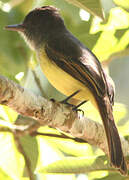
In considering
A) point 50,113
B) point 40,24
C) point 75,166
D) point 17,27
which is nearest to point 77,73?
point 50,113

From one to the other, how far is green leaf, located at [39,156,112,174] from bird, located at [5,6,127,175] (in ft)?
0.35

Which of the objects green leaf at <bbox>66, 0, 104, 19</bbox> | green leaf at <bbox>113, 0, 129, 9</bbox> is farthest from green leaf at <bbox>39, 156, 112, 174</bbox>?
green leaf at <bbox>113, 0, 129, 9</bbox>

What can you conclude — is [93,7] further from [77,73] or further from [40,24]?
[40,24]

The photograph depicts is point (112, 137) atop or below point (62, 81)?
below

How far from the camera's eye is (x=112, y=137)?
2836 mm

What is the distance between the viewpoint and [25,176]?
322cm

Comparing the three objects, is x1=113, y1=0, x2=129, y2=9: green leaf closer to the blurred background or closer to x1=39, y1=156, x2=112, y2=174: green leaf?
the blurred background

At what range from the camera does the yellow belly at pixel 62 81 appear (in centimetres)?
331

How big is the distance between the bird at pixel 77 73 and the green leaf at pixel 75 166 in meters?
0.11

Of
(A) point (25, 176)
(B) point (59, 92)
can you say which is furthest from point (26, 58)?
(A) point (25, 176)

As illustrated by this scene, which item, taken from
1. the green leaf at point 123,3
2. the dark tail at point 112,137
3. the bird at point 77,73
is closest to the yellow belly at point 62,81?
the bird at point 77,73

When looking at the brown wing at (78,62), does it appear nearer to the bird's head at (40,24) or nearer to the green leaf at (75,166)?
the bird's head at (40,24)

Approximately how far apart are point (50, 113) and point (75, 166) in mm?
377

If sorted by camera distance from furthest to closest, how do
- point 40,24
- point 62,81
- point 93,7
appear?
1. point 40,24
2. point 62,81
3. point 93,7
